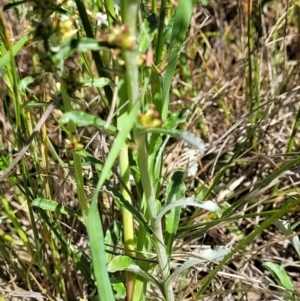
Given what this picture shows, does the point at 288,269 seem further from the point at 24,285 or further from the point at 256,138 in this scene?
the point at 24,285

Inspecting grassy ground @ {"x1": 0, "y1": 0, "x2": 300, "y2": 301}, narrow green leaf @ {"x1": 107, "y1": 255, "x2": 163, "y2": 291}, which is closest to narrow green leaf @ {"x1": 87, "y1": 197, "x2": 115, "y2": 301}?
grassy ground @ {"x1": 0, "y1": 0, "x2": 300, "y2": 301}

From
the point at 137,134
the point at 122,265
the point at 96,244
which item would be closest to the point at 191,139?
the point at 137,134

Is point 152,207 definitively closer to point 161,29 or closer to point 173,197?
point 173,197

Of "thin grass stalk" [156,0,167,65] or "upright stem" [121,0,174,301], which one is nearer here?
"upright stem" [121,0,174,301]

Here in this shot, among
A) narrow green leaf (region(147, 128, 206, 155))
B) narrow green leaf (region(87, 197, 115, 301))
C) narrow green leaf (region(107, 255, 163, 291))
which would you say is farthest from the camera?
narrow green leaf (region(107, 255, 163, 291))

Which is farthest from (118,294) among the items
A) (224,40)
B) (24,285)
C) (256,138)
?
(224,40)

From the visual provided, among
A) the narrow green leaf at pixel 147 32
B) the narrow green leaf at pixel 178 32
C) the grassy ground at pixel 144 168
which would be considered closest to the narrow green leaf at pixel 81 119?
the grassy ground at pixel 144 168

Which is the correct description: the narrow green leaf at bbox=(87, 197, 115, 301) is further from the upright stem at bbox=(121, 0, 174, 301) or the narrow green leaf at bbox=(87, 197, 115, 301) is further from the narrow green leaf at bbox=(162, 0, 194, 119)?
the narrow green leaf at bbox=(162, 0, 194, 119)

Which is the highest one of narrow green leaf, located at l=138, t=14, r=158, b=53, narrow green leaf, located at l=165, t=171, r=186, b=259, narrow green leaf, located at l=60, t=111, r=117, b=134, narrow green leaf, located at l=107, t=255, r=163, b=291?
narrow green leaf, located at l=138, t=14, r=158, b=53

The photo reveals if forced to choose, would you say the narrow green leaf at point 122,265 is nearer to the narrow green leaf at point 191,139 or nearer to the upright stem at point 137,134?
the upright stem at point 137,134
